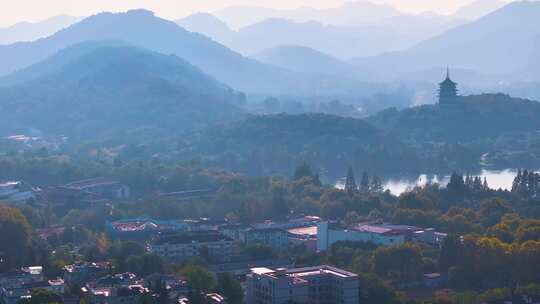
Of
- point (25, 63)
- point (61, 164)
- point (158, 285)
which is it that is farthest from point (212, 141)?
point (25, 63)

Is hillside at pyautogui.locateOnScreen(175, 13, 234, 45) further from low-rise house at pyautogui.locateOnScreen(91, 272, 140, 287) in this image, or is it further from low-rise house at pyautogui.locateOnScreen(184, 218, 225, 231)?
low-rise house at pyautogui.locateOnScreen(91, 272, 140, 287)

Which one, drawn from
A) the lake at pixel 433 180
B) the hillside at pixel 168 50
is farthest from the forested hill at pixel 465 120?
the hillside at pixel 168 50

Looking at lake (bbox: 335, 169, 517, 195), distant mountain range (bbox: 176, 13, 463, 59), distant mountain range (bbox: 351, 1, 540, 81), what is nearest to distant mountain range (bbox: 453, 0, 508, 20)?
distant mountain range (bbox: 176, 13, 463, 59)

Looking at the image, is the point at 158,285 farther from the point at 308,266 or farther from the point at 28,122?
the point at 28,122

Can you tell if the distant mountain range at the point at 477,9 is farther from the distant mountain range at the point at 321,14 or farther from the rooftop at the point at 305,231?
the rooftop at the point at 305,231

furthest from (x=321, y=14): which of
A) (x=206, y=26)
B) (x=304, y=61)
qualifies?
(x=304, y=61)
